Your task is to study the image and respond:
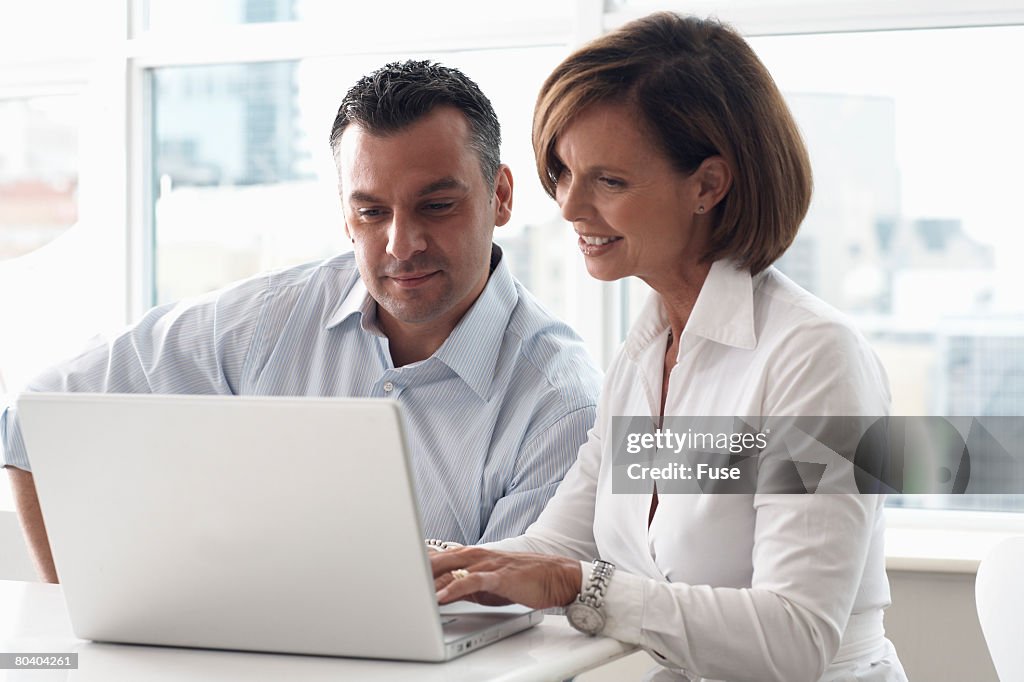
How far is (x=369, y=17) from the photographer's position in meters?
2.99

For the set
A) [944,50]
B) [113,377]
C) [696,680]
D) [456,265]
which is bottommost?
[696,680]

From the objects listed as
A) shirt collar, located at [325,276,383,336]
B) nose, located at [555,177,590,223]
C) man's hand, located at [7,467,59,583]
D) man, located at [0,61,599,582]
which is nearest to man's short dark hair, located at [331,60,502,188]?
man, located at [0,61,599,582]

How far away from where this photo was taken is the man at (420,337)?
1862 mm

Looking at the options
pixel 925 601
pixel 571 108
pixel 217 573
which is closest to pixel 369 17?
pixel 571 108

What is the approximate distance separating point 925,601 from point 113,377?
1653 mm

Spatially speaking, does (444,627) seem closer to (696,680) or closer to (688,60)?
(696,680)

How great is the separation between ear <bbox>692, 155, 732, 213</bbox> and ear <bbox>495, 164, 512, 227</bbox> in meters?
0.59

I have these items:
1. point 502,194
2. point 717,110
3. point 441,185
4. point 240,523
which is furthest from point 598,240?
point 240,523

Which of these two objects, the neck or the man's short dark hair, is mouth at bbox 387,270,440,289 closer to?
the man's short dark hair

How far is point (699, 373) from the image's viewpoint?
1499mm

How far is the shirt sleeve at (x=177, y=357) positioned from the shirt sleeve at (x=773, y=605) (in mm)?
1002

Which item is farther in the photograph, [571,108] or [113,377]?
[113,377]

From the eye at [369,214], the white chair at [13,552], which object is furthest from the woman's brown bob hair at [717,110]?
the white chair at [13,552]

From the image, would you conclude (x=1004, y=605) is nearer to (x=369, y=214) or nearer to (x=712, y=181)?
(x=712, y=181)
